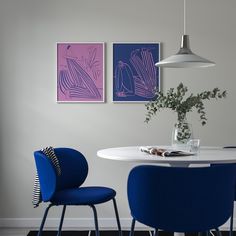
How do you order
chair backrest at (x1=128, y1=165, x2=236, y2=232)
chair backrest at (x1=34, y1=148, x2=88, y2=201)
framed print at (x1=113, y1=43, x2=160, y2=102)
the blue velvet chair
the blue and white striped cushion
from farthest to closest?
framed print at (x1=113, y1=43, x2=160, y2=102), chair backrest at (x1=34, y1=148, x2=88, y2=201), the blue and white striped cushion, the blue velvet chair, chair backrest at (x1=128, y1=165, x2=236, y2=232)

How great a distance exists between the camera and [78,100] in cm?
358

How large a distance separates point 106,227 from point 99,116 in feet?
3.43

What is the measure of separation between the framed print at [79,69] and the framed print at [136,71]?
0.16 m

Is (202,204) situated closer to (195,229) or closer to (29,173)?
(195,229)

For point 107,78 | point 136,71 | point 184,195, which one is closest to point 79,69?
point 107,78

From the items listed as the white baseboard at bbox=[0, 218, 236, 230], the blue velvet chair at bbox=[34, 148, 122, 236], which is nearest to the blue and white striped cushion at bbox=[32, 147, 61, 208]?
the blue velvet chair at bbox=[34, 148, 122, 236]

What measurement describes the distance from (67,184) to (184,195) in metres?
1.25

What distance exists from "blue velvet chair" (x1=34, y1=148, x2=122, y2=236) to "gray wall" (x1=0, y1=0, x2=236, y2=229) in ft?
2.32

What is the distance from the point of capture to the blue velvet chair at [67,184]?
96.0 inches

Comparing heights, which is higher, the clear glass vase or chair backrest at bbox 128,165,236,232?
the clear glass vase

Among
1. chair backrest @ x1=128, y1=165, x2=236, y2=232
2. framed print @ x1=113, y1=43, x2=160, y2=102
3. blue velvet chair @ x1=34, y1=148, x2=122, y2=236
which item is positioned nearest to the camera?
chair backrest @ x1=128, y1=165, x2=236, y2=232

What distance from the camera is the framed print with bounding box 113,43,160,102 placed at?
3568 mm

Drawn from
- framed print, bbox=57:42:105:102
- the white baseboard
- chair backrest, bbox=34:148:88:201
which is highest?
framed print, bbox=57:42:105:102

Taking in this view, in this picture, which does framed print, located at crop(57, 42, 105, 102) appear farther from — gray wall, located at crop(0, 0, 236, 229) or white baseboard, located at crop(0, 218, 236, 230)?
white baseboard, located at crop(0, 218, 236, 230)
